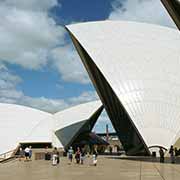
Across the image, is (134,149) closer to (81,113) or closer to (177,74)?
(177,74)

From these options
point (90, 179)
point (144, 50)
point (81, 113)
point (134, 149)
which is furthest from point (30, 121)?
Result: point (90, 179)

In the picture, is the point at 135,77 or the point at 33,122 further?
the point at 33,122

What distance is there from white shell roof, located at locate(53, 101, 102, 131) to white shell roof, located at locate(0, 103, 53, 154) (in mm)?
930

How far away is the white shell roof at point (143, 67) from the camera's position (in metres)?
23.3

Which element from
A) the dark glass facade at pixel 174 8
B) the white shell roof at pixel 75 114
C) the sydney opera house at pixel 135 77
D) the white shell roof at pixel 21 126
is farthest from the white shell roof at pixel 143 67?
the white shell roof at pixel 21 126

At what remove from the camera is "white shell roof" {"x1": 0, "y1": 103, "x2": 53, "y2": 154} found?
3941 cm

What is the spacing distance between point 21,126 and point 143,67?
1900 centimetres

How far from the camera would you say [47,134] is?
4034cm

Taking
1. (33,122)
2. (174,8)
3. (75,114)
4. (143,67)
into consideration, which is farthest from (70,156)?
(75,114)

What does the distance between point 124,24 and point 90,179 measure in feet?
72.9

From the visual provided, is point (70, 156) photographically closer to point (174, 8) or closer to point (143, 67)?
point (143, 67)

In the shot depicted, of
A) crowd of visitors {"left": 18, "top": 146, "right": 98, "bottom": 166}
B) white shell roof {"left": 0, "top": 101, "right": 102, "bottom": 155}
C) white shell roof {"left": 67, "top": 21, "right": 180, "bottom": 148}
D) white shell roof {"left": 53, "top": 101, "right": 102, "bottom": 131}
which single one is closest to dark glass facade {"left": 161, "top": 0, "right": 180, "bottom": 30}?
crowd of visitors {"left": 18, "top": 146, "right": 98, "bottom": 166}

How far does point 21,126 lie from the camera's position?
4062cm

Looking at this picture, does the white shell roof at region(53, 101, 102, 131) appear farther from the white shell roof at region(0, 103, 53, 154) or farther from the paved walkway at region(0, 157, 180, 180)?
the paved walkway at region(0, 157, 180, 180)
